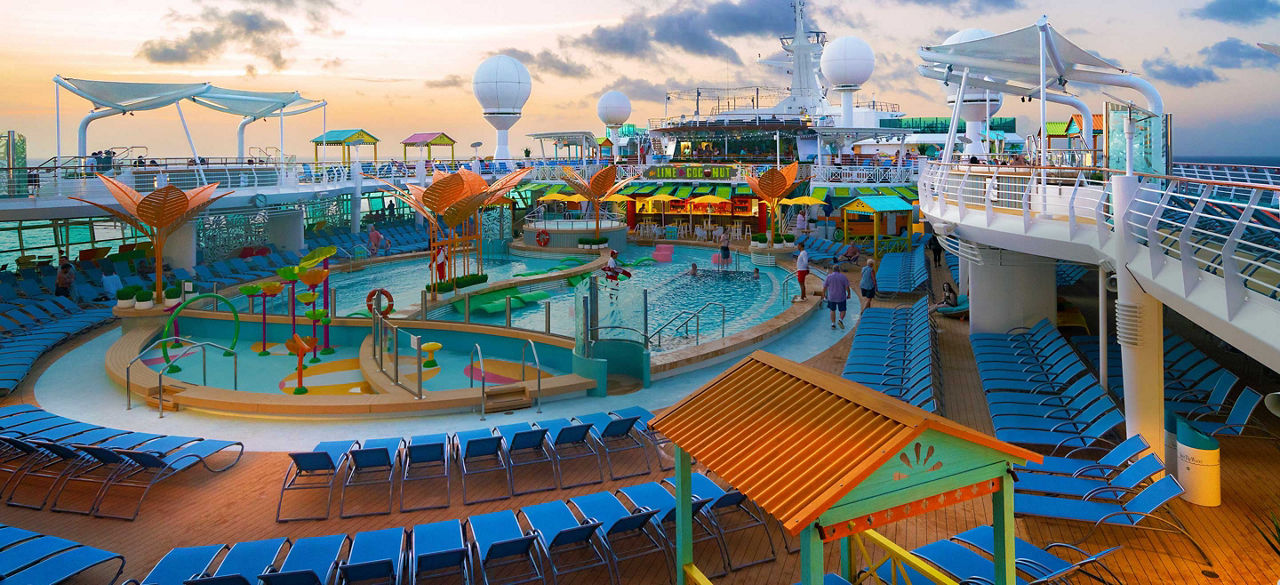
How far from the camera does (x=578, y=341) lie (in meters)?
10.5

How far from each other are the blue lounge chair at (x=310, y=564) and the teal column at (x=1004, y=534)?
3.59 metres

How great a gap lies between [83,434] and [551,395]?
4.41 metres

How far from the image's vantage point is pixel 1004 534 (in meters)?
4.06

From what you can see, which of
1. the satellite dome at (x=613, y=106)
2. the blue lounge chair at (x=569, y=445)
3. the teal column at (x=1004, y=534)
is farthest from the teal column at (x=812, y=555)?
the satellite dome at (x=613, y=106)

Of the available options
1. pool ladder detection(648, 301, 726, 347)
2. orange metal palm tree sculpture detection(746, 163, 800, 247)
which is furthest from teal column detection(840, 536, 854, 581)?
orange metal palm tree sculpture detection(746, 163, 800, 247)

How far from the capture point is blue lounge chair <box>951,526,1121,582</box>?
4.84m

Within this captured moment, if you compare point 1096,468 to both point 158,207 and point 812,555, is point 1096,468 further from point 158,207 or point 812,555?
point 158,207

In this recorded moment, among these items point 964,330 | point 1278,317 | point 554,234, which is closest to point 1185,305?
point 1278,317

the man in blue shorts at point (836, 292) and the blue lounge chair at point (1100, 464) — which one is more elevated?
the man in blue shorts at point (836, 292)

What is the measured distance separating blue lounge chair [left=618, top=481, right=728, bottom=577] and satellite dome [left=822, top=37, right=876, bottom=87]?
3201 centimetres

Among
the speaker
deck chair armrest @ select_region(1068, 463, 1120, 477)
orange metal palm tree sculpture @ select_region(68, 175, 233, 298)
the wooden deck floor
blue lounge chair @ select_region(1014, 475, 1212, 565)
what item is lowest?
the wooden deck floor

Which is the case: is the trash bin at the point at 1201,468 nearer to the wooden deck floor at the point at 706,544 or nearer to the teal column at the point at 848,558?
the wooden deck floor at the point at 706,544

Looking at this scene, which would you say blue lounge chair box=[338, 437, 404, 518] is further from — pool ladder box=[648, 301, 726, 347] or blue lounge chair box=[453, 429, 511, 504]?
pool ladder box=[648, 301, 726, 347]

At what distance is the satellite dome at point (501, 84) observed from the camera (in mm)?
37875
